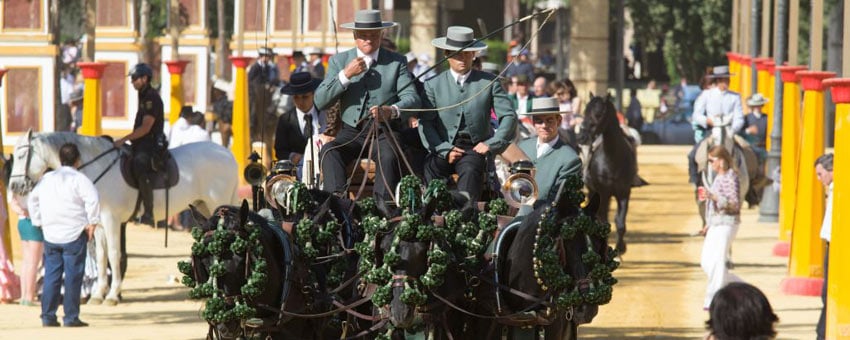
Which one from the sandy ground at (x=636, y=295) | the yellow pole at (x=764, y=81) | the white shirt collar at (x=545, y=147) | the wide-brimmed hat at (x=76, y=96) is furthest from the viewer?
the yellow pole at (x=764, y=81)

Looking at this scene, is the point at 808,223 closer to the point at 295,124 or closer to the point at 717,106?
the point at 295,124

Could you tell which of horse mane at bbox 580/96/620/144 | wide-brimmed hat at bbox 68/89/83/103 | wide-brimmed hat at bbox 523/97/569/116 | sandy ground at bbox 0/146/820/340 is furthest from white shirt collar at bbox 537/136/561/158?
wide-brimmed hat at bbox 68/89/83/103

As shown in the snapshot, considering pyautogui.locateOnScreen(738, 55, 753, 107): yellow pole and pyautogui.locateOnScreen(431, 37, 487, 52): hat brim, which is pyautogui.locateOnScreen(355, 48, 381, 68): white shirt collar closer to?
pyautogui.locateOnScreen(431, 37, 487, 52): hat brim

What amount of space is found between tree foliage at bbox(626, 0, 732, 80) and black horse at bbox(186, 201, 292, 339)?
53.4 meters

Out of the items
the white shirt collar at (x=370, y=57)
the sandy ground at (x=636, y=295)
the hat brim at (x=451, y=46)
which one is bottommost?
the sandy ground at (x=636, y=295)

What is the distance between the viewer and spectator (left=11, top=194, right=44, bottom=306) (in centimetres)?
1967

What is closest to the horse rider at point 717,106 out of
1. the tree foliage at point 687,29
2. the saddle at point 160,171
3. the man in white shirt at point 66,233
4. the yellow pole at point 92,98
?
the yellow pole at point 92,98

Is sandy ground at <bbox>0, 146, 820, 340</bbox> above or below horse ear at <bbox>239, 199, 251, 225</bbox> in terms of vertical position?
below

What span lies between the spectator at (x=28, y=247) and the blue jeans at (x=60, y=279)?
4.35 ft

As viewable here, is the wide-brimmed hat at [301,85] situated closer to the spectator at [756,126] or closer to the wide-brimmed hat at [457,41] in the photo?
the wide-brimmed hat at [457,41]

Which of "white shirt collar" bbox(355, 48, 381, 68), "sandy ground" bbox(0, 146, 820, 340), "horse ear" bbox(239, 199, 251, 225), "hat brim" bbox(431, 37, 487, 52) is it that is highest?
"hat brim" bbox(431, 37, 487, 52)

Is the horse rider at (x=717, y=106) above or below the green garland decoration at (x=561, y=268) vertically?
below

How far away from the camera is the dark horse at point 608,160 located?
23.6 metres

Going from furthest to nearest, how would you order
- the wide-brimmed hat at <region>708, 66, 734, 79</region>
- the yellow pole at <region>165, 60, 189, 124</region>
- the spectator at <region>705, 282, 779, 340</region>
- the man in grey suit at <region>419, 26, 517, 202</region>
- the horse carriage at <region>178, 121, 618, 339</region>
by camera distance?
the wide-brimmed hat at <region>708, 66, 734, 79</region>, the yellow pole at <region>165, 60, 189, 124</region>, the man in grey suit at <region>419, 26, 517, 202</region>, the horse carriage at <region>178, 121, 618, 339</region>, the spectator at <region>705, 282, 779, 340</region>
